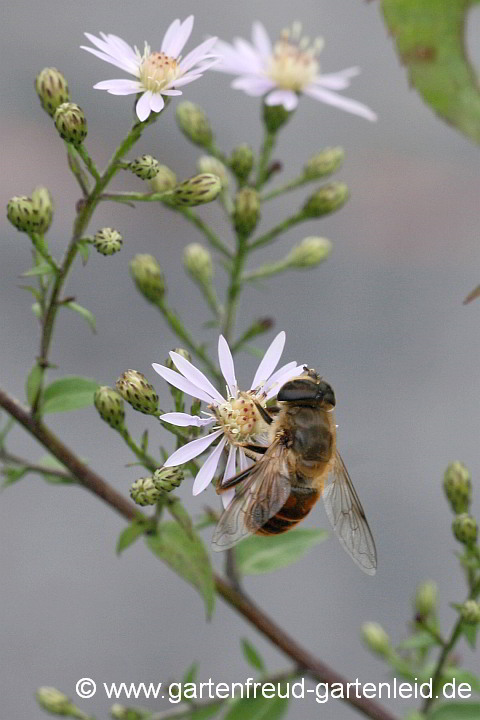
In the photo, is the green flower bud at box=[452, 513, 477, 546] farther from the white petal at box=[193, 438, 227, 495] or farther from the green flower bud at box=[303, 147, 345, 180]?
the green flower bud at box=[303, 147, 345, 180]

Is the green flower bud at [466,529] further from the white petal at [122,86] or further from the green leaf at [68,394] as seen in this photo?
the white petal at [122,86]

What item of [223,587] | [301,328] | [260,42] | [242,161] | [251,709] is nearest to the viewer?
[223,587]

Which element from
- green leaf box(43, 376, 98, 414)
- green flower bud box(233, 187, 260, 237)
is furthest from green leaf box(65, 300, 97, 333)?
green flower bud box(233, 187, 260, 237)

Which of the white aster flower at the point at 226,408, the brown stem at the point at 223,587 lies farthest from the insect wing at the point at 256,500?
the brown stem at the point at 223,587

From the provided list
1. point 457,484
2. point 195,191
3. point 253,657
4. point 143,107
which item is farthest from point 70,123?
point 253,657

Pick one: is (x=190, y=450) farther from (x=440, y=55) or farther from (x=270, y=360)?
(x=440, y=55)

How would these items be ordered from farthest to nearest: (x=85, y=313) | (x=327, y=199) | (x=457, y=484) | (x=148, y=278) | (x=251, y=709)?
1. (x=327, y=199)
2. (x=148, y=278)
3. (x=457, y=484)
4. (x=251, y=709)
5. (x=85, y=313)

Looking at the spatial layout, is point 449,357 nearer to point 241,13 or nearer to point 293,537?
point 241,13
